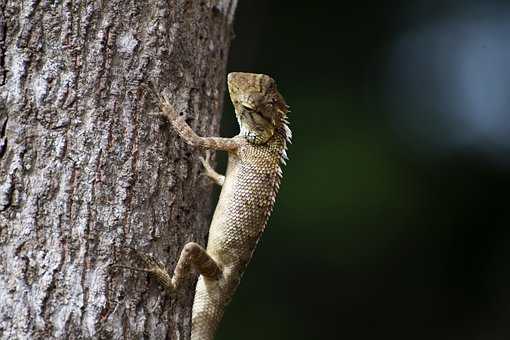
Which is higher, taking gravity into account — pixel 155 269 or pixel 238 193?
pixel 238 193

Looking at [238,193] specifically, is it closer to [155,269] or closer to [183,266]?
[183,266]

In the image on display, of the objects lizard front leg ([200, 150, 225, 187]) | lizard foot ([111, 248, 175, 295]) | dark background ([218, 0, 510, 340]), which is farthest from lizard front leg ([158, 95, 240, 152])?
dark background ([218, 0, 510, 340])

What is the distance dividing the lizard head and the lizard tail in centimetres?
101

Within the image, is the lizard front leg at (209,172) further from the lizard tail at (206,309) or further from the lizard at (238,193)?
the lizard tail at (206,309)

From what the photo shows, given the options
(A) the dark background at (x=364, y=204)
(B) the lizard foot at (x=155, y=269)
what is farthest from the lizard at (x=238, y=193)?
(A) the dark background at (x=364, y=204)

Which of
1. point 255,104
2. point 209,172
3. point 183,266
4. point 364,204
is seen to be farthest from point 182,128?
point 364,204

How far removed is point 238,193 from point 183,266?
0.89 meters

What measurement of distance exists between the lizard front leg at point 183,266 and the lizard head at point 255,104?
3.22 ft

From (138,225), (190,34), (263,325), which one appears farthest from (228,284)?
(263,325)

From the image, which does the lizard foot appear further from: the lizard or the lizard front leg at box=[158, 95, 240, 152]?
the lizard front leg at box=[158, 95, 240, 152]

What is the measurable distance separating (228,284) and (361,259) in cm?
470

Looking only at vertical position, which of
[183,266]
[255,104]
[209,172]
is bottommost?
[183,266]

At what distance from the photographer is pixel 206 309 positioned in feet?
14.0

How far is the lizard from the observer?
4.16m
